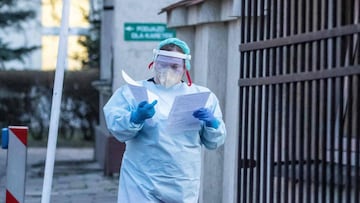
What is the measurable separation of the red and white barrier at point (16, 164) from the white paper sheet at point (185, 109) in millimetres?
1696

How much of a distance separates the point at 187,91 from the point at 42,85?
904 inches

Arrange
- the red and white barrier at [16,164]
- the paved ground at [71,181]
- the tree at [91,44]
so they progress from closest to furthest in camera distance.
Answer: the red and white barrier at [16,164]
the paved ground at [71,181]
the tree at [91,44]

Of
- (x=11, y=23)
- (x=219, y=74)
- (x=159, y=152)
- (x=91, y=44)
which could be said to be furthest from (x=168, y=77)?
(x=91, y=44)

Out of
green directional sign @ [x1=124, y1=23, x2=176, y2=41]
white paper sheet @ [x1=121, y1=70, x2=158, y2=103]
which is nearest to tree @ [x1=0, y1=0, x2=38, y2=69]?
green directional sign @ [x1=124, y1=23, x2=176, y2=41]

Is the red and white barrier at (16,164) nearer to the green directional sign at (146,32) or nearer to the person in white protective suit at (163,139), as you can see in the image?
the person in white protective suit at (163,139)

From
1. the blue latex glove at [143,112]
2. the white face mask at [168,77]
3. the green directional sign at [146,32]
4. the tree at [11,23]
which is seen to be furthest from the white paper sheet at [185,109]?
the tree at [11,23]

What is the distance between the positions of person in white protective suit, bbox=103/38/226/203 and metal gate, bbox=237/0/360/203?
2.11 feet

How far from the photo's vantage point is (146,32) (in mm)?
15242

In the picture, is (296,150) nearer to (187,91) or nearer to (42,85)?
(187,91)

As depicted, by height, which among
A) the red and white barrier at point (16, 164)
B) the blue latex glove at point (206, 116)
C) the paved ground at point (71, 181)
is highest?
the blue latex glove at point (206, 116)

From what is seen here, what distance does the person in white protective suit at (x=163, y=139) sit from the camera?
611 cm

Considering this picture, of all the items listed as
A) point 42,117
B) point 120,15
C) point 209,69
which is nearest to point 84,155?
point 42,117

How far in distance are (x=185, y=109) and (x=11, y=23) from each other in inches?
973

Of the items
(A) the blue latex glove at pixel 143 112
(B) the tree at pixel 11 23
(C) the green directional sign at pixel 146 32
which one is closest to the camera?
(A) the blue latex glove at pixel 143 112
